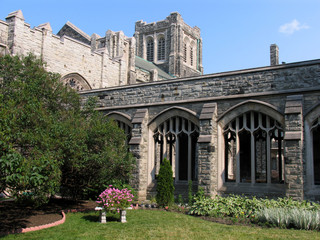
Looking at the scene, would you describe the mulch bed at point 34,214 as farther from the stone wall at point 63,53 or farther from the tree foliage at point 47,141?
the stone wall at point 63,53

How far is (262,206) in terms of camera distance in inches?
424

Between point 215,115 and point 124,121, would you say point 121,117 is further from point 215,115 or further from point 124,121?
point 215,115

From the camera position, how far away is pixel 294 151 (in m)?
11.4

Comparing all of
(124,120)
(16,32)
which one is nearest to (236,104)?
(124,120)

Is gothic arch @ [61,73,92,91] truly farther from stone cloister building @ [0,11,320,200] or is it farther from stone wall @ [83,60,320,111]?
stone wall @ [83,60,320,111]

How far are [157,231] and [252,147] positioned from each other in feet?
18.7

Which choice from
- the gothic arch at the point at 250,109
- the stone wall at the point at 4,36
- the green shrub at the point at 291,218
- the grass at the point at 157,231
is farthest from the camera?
the stone wall at the point at 4,36

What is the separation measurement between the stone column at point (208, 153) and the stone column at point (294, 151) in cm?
271

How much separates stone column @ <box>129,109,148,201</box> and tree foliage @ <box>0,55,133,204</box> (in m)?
0.66

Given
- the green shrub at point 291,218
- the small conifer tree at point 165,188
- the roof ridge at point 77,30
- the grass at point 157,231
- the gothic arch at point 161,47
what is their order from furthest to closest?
the gothic arch at point 161,47 < the roof ridge at point 77,30 < the small conifer tree at point 165,188 < the green shrub at point 291,218 < the grass at point 157,231

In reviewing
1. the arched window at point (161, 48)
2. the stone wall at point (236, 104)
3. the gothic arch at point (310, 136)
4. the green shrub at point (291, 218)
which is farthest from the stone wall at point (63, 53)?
the arched window at point (161, 48)

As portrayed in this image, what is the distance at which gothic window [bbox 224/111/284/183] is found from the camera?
12.7m

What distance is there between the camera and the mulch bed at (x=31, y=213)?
31.0ft

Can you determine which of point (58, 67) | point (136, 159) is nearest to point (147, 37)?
point (58, 67)
